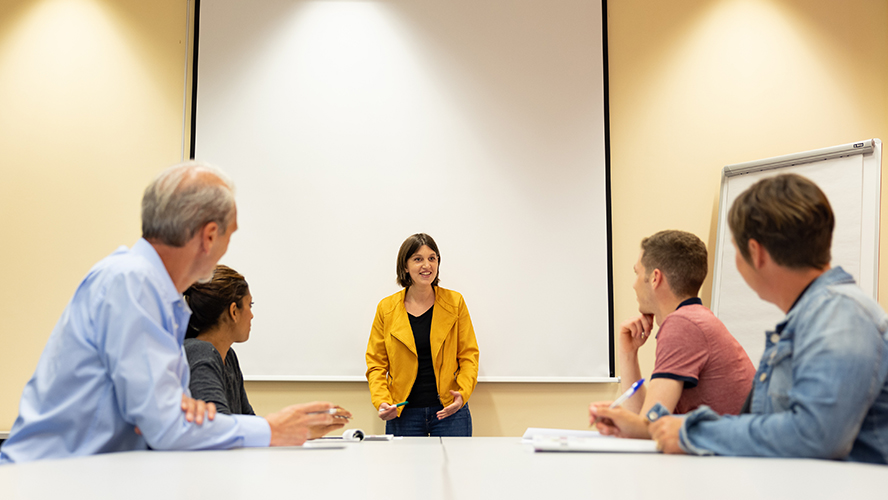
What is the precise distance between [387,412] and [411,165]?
61.6 inches

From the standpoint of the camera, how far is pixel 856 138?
12.2ft

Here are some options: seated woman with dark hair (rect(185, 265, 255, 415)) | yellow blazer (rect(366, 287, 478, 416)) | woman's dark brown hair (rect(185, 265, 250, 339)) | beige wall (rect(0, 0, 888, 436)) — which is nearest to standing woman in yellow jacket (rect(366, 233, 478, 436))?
yellow blazer (rect(366, 287, 478, 416))

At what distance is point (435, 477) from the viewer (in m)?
1.02

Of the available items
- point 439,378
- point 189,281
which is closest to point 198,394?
point 189,281

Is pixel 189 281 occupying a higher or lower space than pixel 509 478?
higher

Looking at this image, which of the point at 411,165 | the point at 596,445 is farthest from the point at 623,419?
the point at 411,165

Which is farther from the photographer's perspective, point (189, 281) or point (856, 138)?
point (856, 138)

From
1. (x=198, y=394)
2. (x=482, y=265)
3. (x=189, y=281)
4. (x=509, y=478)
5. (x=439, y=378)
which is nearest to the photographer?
(x=509, y=478)

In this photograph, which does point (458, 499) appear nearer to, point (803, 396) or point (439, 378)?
point (803, 396)

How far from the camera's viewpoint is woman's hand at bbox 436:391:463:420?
3.09m

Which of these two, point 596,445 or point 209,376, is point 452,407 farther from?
point 596,445

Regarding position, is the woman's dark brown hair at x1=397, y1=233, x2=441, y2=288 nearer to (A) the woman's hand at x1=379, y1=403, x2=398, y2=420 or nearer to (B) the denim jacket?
(A) the woman's hand at x1=379, y1=403, x2=398, y2=420

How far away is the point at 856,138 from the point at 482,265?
2.52 metres

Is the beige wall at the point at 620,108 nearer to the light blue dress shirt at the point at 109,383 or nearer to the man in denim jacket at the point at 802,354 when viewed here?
the man in denim jacket at the point at 802,354
